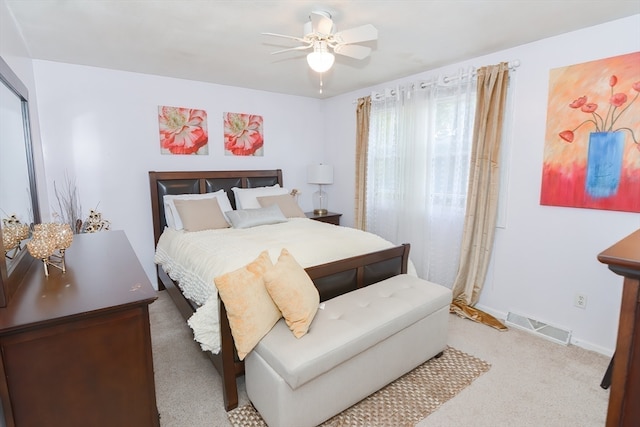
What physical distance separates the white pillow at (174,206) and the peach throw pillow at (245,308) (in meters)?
1.84

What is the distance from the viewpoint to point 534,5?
6.92 ft

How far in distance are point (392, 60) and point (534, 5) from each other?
4.13ft

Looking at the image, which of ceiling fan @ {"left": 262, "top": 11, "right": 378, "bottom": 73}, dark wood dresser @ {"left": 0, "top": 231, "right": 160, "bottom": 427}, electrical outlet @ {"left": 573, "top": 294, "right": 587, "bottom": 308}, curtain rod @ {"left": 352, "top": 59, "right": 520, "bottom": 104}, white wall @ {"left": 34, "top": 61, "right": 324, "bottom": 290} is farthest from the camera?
white wall @ {"left": 34, "top": 61, "right": 324, "bottom": 290}

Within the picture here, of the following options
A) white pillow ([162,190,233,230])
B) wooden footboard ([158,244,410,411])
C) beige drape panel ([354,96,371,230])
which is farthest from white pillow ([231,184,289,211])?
wooden footboard ([158,244,410,411])

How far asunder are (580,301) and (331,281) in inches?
79.7

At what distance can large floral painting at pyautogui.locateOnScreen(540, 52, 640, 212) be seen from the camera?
2.30 meters

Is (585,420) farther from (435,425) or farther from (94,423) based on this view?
(94,423)

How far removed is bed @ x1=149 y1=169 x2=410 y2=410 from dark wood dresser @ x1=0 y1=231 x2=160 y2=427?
566 millimetres

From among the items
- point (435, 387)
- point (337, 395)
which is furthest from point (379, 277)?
point (337, 395)

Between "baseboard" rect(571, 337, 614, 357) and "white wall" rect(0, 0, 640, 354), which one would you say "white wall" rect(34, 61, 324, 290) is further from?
"baseboard" rect(571, 337, 614, 357)

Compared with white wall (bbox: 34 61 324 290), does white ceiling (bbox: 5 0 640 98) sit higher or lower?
higher

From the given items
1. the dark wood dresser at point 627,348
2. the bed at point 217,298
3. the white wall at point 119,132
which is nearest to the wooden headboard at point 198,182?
the bed at point 217,298

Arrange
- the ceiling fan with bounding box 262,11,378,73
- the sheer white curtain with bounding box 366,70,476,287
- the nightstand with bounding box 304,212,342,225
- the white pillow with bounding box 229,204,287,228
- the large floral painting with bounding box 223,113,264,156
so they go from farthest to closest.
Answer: the nightstand with bounding box 304,212,342,225
the large floral painting with bounding box 223,113,264,156
the white pillow with bounding box 229,204,287,228
the sheer white curtain with bounding box 366,70,476,287
the ceiling fan with bounding box 262,11,378,73

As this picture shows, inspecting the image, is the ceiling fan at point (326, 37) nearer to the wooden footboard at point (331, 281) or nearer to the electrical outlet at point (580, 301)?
the wooden footboard at point (331, 281)
